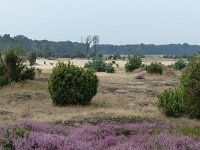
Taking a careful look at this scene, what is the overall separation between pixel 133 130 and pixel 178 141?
95.5 inches

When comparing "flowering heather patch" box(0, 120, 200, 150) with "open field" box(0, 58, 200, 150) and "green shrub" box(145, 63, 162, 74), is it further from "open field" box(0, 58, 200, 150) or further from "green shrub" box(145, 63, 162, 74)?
"green shrub" box(145, 63, 162, 74)

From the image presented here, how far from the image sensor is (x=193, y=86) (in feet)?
45.5

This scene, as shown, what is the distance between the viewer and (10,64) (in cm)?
2342

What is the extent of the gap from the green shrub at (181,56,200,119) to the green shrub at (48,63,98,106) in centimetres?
500

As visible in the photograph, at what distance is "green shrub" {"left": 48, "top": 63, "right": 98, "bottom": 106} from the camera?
58.8 feet

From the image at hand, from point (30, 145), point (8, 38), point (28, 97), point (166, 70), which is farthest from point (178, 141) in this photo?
point (8, 38)

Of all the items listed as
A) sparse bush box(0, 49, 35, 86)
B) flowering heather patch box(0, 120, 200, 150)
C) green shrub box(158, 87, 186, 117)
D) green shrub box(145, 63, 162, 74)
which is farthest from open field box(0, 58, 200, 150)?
green shrub box(145, 63, 162, 74)

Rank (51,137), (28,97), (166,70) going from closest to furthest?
(51,137), (28,97), (166,70)

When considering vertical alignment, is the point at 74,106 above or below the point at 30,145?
below

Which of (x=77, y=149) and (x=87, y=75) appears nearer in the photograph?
(x=77, y=149)

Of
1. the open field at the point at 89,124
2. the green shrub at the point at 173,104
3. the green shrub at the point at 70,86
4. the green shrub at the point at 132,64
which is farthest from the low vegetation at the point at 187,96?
the green shrub at the point at 132,64

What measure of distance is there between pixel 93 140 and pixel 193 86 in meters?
6.58

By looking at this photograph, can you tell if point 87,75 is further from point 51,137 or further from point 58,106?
point 51,137

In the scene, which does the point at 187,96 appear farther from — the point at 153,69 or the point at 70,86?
the point at 153,69
